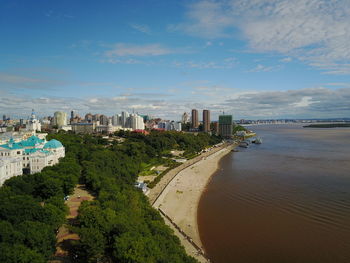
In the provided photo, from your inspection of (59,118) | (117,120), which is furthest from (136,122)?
(59,118)

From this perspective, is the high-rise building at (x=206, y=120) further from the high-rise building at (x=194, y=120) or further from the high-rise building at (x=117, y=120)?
the high-rise building at (x=117, y=120)

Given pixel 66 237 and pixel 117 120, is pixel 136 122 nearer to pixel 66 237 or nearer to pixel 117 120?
pixel 117 120

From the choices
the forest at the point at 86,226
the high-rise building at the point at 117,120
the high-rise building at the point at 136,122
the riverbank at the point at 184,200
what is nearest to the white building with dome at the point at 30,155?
the forest at the point at 86,226

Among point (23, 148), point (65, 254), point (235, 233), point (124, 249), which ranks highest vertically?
point (23, 148)

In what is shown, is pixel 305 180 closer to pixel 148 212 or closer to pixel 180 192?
pixel 180 192

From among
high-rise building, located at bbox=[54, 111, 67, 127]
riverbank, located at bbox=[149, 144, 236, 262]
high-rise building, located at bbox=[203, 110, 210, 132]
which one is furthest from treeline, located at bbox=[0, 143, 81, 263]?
high-rise building, located at bbox=[54, 111, 67, 127]

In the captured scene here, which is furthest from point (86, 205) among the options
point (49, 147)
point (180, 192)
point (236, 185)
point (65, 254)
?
point (236, 185)
